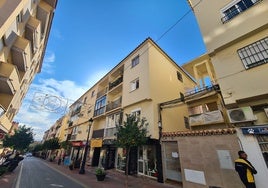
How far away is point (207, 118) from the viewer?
37.3ft

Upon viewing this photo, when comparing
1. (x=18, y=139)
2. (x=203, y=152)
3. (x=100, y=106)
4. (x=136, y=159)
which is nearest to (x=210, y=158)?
(x=203, y=152)

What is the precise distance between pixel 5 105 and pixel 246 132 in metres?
13.3

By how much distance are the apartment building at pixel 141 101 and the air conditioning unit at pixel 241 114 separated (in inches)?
235

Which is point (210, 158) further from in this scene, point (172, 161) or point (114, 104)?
point (114, 104)

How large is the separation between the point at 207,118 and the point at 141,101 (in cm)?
598

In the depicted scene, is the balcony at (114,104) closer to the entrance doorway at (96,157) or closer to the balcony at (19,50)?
the entrance doorway at (96,157)

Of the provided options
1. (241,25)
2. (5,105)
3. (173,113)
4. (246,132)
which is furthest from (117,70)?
(246,132)

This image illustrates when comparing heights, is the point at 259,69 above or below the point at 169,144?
above

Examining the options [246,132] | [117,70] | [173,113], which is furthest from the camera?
[117,70]

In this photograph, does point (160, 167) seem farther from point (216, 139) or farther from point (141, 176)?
point (216, 139)

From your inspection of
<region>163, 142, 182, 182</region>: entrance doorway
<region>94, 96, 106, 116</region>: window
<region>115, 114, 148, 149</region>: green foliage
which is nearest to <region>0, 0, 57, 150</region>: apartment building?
<region>115, 114, 148, 149</region>: green foliage

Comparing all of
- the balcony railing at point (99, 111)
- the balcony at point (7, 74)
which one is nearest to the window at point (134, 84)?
the balcony railing at point (99, 111)

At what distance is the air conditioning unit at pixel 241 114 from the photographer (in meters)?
6.48

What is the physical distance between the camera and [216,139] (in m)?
7.68
